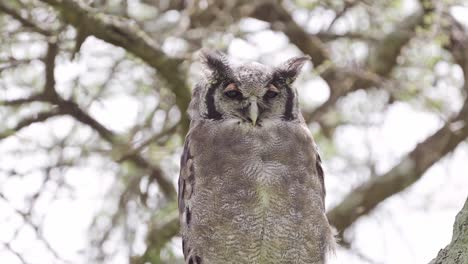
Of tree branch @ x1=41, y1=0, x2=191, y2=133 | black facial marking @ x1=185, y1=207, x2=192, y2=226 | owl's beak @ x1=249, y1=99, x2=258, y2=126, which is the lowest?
black facial marking @ x1=185, y1=207, x2=192, y2=226

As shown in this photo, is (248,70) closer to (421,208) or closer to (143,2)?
(143,2)

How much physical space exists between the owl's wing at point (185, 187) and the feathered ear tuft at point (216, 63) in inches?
17.6

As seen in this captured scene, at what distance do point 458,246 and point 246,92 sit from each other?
188cm

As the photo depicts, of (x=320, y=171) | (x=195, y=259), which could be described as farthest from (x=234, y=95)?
(x=195, y=259)

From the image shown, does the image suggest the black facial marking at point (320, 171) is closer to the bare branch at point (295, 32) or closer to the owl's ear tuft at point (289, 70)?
the owl's ear tuft at point (289, 70)

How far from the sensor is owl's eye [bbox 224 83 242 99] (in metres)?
4.48

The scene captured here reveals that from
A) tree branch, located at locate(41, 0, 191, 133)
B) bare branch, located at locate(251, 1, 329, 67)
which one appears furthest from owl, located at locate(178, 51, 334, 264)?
bare branch, located at locate(251, 1, 329, 67)

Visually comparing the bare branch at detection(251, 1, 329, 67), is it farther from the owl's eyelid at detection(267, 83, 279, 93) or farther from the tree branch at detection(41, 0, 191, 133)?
the owl's eyelid at detection(267, 83, 279, 93)

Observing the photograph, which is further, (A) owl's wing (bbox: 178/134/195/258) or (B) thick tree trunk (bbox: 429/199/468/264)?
(A) owl's wing (bbox: 178/134/195/258)

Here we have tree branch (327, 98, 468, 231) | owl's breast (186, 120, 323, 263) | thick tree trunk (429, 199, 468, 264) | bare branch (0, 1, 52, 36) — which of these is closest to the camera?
thick tree trunk (429, 199, 468, 264)

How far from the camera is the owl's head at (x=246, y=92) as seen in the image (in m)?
4.47

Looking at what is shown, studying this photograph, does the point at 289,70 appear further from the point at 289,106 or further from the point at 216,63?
the point at 216,63

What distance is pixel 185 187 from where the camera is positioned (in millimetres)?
4621

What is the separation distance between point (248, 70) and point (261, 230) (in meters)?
0.96
